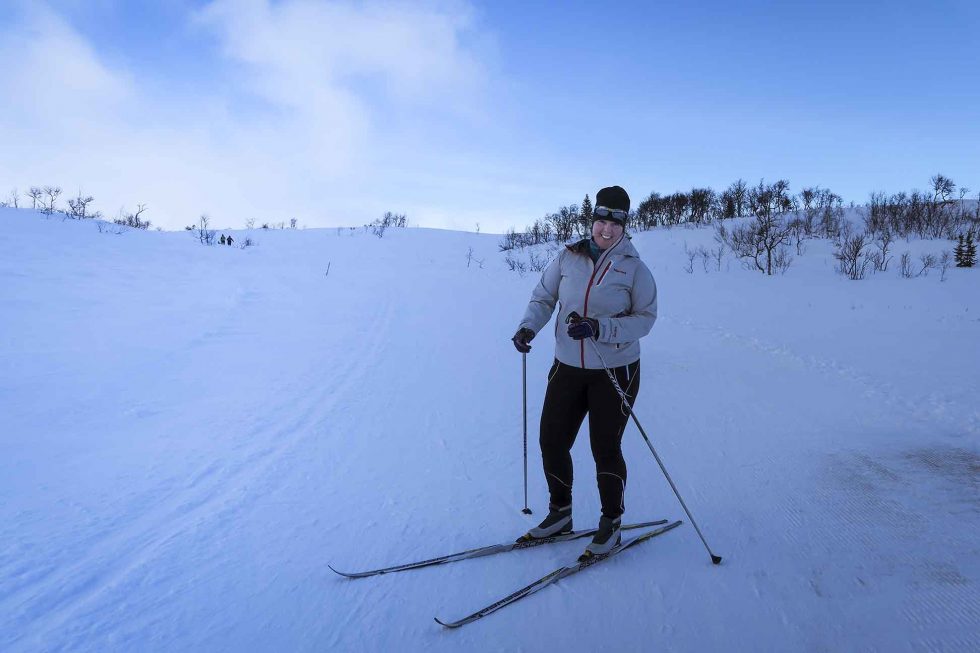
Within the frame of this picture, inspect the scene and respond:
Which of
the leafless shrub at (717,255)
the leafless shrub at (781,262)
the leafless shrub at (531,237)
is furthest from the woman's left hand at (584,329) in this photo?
the leafless shrub at (531,237)

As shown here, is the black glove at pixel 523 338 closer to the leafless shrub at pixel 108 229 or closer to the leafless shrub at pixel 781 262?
the leafless shrub at pixel 108 229

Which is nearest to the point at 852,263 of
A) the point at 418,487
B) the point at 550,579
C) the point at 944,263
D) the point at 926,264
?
the point at 926,264

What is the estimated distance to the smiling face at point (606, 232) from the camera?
109 inches

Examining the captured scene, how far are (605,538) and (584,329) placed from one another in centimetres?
117

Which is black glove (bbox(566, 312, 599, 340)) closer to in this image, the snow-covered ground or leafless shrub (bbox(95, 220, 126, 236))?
the snow-covered ground

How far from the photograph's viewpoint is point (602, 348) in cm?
280

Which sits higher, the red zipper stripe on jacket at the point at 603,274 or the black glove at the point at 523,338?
the red zipper stripe on jacket at the point at 603,274

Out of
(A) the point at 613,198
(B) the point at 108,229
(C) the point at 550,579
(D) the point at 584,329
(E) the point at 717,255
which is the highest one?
(B) the point at 108,229

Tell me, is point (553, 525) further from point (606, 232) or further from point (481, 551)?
point (606, 232)

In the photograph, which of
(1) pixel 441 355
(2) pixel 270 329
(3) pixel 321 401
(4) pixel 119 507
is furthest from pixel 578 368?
(2) pixel 270 329

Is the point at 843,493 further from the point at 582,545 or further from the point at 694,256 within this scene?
the point at 694,256

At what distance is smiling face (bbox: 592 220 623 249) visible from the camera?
277 centimetres

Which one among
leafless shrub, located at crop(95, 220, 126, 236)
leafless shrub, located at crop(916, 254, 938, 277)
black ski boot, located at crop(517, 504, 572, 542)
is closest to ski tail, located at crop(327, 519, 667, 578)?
black ski boot, located at crop(517, 504, 572, 542)

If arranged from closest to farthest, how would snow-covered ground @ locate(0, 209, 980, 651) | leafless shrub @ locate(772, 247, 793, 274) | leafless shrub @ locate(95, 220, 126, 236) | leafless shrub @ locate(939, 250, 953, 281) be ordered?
snow-covered ground @ locate(0, 209, 980, 651)
leafless shrub @ locate(95, 220, 126, 236)
leafless shrub @ locate(939, 250, 953, 281)
leafless shrub @ locate(772, 247, 793, 274)
